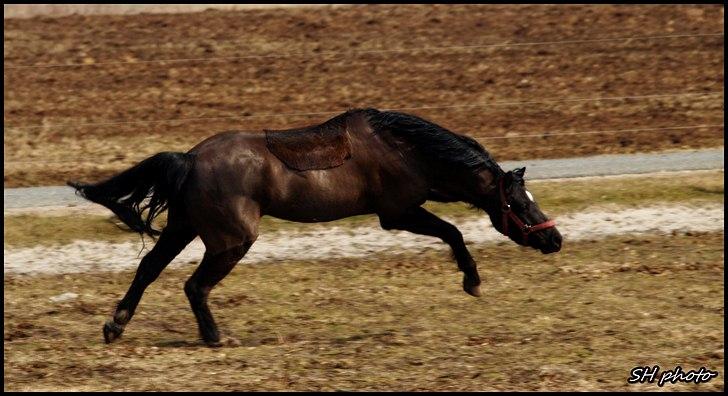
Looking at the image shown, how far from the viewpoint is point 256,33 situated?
72.1 feet

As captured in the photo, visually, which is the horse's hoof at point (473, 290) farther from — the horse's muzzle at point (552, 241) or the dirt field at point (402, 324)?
the horse's muzzle at point (552, 241)

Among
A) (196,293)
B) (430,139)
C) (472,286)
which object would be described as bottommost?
(472,286)

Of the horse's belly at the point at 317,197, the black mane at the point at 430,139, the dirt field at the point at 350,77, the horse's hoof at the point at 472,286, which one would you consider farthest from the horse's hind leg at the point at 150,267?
the dirt field at the point at 350,77

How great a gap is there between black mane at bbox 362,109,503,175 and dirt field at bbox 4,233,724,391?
1206mm

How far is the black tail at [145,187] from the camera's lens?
30.4 feet

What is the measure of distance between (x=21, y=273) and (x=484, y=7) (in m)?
12.5

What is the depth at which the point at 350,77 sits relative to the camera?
2045 centimetres

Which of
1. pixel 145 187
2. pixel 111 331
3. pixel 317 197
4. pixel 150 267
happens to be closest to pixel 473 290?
pixel 317 197

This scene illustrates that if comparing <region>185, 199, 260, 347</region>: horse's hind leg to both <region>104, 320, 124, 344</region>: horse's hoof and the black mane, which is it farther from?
the black mane

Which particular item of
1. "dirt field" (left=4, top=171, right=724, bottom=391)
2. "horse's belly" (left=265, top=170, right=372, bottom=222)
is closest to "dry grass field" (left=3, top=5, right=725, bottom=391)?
"dirt field" (left=4, top=171, right=724, bottom=391)

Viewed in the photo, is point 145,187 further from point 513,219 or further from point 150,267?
point 513,219

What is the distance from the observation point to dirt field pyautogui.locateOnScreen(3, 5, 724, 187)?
60.2ft

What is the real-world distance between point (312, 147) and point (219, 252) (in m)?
0.99

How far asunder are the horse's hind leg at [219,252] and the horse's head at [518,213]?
5.85ft
